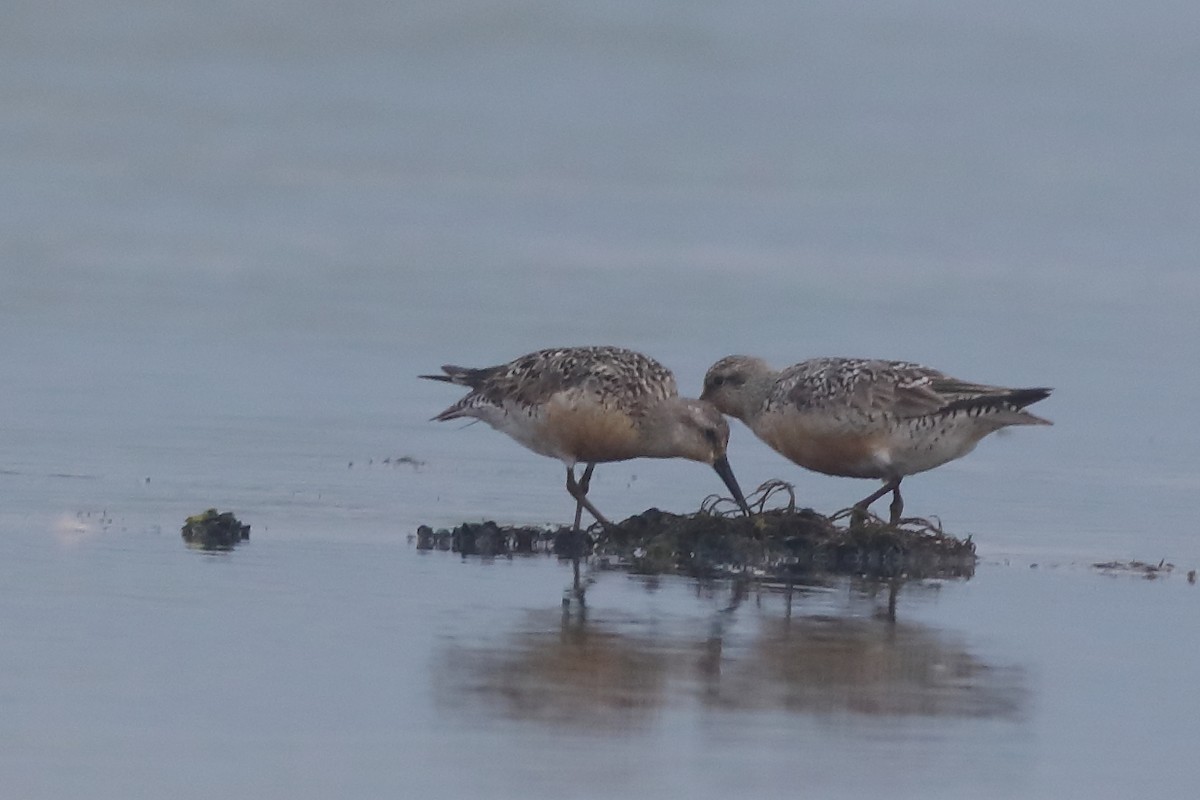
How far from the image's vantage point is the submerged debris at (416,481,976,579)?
10.4 metres

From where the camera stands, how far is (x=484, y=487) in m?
13.3

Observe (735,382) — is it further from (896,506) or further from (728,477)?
(896,506)

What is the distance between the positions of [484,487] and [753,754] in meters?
6.69

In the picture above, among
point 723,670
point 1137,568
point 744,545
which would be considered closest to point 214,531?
point 744,545

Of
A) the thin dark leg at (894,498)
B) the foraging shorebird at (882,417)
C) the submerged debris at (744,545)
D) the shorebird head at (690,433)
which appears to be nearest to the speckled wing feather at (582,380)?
the shorebird head at (690,433)

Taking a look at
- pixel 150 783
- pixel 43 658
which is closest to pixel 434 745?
pixel 150 783

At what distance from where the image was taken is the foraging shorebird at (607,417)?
1159cm

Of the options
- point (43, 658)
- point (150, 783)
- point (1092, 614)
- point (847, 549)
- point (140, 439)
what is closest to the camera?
point (150, 783)

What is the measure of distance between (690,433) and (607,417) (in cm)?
37

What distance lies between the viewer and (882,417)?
11.5 metres

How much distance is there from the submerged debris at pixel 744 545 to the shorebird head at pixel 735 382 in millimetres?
1478

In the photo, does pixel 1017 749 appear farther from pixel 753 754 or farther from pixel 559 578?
pixel 559 578

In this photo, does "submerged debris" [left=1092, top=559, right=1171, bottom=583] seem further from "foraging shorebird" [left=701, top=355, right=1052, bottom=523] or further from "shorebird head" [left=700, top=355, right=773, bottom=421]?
"shorebird head" [left=700, top=355, right=773, bottom=421]

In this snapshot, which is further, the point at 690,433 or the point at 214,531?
the point at 690,433
